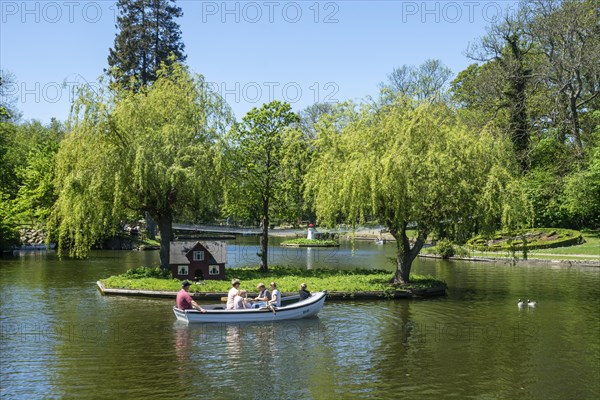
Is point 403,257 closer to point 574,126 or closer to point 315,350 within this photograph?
point 315,350

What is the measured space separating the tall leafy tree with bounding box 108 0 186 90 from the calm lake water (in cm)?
4581

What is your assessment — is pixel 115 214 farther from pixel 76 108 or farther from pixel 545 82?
pixel 545 82

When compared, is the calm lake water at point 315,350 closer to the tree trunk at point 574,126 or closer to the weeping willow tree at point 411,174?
the weeping willow tree at point 411,174

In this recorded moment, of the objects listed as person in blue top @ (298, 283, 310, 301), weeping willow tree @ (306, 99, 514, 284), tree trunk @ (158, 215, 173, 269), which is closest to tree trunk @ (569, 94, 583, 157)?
weeping willow tree @ (306, 99, 514, 284)

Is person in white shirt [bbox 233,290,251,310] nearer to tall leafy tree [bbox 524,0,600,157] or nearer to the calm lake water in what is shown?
the calm lake water

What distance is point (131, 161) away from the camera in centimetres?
3356

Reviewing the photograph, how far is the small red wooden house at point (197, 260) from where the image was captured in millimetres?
34438

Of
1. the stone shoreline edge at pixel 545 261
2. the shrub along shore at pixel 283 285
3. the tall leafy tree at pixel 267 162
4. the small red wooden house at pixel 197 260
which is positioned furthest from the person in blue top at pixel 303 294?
the stone shoreline edge at pixel 545 261

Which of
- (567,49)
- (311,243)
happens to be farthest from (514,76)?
(311,243)

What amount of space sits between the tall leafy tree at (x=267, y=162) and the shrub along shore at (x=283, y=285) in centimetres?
537

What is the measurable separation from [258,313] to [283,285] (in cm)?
674

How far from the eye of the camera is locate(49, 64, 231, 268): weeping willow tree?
109ft

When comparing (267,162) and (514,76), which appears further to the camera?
(514,76)

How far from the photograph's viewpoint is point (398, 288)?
32250 mm
